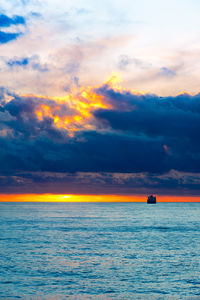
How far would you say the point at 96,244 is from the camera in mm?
59062

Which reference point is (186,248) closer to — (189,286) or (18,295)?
(189,286)

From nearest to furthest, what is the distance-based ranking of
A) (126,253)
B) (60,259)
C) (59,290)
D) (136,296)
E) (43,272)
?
1. (136,296)
2. (59,290)
3. (43,272)
4. (60,259)
5. (126,253)

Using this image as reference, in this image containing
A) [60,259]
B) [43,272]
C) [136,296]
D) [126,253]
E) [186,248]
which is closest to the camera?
[136,296]

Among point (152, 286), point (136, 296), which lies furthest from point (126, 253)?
point (136, 296)

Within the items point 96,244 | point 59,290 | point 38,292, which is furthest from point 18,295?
point 96,244

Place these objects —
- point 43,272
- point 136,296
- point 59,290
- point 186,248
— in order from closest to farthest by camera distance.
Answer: point 136,296, point 59,290, point 43,272, point 186,248

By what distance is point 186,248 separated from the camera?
183ft

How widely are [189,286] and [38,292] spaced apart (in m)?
13.0

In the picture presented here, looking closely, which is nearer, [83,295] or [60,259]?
[83,295]

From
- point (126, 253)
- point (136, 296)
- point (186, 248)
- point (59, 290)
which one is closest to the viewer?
point (136, 296)

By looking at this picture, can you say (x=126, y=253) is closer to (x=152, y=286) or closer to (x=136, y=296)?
(x=152, y=286)

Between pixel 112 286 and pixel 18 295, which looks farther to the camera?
pixel 112 286

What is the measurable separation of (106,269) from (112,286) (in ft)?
24.1

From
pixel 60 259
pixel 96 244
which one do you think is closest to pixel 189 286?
pixel 60 259
